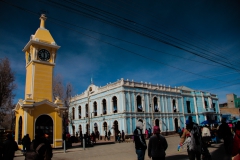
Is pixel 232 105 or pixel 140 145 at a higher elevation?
pixel 232 105

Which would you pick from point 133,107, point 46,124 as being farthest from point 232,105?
point 46,124

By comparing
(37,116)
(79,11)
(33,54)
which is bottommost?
(37,116)

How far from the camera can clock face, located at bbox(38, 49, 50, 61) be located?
20.0 metres

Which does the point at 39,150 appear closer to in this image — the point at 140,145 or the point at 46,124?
the point at 140,145

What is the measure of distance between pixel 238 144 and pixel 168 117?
3559 centimetres

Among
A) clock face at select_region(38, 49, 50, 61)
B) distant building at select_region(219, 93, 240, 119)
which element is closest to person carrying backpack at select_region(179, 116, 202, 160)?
clock face at select_region(38, 49, 50, 61)

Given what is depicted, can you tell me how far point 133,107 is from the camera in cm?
3331

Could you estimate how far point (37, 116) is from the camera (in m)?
17.9

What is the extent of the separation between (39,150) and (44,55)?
16.8 metres

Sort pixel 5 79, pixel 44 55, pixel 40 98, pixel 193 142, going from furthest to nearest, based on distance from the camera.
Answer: pixel 5 79 → pixel 44 55 → pixel 40 98 → pixel 193 142

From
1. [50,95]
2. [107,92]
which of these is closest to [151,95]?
[107,92]

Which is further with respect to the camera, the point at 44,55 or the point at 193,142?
the point at 44,55

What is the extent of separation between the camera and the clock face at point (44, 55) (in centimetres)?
1996

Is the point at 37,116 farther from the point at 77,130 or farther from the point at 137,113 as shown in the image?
the point at 77,130
